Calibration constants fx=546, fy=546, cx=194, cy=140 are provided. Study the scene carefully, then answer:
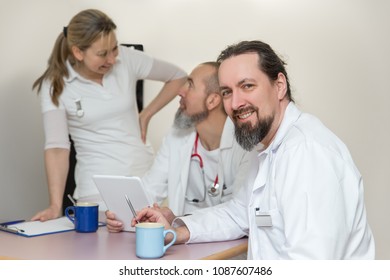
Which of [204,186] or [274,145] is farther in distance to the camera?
[204,186]

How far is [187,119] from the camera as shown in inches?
77.5

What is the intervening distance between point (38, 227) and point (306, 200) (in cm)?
82

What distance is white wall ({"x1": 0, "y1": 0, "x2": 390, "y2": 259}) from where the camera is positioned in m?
2.58

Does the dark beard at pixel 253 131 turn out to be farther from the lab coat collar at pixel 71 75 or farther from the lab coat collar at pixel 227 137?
the lab coat collar at pixel 71 75

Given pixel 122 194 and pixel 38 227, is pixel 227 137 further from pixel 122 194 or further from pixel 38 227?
pixel 38 227

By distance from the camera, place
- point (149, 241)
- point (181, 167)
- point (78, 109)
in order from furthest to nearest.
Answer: point (78, 109) < point (181, 167) < point (149, 241)

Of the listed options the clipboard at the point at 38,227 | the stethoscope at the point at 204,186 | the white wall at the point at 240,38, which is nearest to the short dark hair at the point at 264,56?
the stethoscope at the point at 204,186

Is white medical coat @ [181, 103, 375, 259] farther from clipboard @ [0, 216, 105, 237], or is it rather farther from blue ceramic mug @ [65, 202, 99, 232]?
clipboard @ [0, 216, 105, 237]

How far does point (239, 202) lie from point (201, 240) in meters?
0.18

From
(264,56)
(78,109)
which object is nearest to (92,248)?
(264,56)

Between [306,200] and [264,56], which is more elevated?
[264,56]

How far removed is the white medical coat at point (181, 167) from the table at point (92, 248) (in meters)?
0.35

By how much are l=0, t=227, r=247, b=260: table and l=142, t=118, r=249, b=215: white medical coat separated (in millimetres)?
346

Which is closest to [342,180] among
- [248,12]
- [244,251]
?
[244,251]
